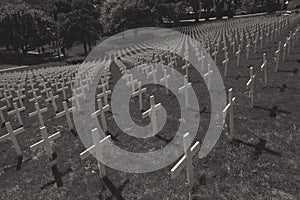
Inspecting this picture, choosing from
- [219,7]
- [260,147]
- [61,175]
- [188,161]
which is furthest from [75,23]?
[188,161]

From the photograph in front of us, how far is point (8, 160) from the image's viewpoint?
6.55 m

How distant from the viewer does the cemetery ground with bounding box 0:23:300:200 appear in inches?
175

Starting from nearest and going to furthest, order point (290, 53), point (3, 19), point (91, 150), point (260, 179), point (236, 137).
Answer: point (260, 179) → point (91, 150) → point (236, 137) → point (290, 53) → point (3, 19)

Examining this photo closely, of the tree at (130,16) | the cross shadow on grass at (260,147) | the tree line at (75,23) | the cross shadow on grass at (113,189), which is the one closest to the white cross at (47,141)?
the cross shadow on grass at (113,189)

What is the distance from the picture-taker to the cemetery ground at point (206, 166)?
4.45 meters

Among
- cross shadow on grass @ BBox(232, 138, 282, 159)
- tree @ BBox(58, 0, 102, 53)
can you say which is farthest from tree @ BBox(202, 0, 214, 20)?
cross shadow on grass @ BBox(232, 138, 282, 159)

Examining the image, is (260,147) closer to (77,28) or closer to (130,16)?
(77,28)

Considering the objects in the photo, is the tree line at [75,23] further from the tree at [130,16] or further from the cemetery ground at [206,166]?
the cemetery ground at [206,166]

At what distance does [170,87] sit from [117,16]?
38.6 meters

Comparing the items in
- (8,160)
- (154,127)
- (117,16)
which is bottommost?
(8,160)

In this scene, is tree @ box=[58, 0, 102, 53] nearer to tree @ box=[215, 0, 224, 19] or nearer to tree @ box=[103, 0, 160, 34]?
tree @ box=[103, 0, 160, 34]

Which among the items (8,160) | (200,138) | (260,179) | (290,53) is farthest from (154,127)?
(290,53)

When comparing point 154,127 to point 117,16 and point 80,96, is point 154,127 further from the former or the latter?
point 117,16

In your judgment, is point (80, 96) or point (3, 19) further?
point (3, 19)
